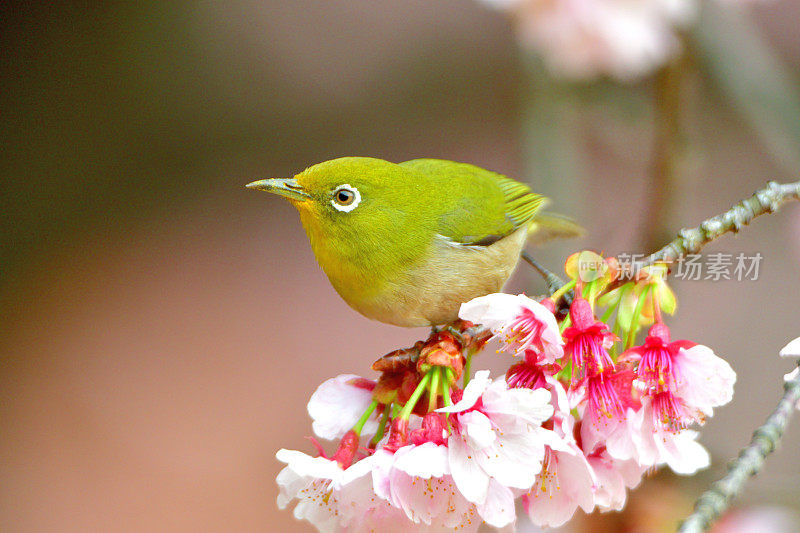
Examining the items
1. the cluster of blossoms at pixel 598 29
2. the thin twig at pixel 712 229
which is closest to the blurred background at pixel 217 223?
the cluster of blossoms at pixel 598 29

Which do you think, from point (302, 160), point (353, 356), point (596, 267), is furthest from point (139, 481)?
point (596, 267)

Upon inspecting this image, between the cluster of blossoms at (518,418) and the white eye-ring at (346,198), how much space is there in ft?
1.06

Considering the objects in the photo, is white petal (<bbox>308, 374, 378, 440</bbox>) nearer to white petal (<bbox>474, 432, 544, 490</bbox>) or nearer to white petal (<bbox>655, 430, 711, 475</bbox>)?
white petal (<bbox>474, 432, 544, 490</bbox>)

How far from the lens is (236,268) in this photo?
6586 millimetres

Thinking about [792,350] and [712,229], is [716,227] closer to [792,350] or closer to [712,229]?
[712,229]

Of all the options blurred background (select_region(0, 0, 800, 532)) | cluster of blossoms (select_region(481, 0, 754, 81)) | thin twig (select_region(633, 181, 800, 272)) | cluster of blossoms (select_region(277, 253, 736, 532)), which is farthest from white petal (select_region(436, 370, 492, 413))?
blurred background (select_region(0, 0, 800, 532))

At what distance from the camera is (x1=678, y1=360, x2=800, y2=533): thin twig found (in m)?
0.96

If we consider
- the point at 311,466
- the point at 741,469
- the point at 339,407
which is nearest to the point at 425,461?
the point at 311,466

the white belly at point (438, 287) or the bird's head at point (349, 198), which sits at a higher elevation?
the bird's head at point (349, 198)

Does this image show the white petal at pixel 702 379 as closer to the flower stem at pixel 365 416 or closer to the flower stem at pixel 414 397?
the flower stem at pixel 414 397

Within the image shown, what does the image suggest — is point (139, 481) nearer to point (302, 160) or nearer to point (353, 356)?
point (353, 356)

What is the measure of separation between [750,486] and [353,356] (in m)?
3.66

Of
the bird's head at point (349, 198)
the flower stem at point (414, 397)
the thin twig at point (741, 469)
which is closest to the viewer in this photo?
the thin twig at point (741, 469)

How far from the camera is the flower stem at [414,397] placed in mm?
1259
